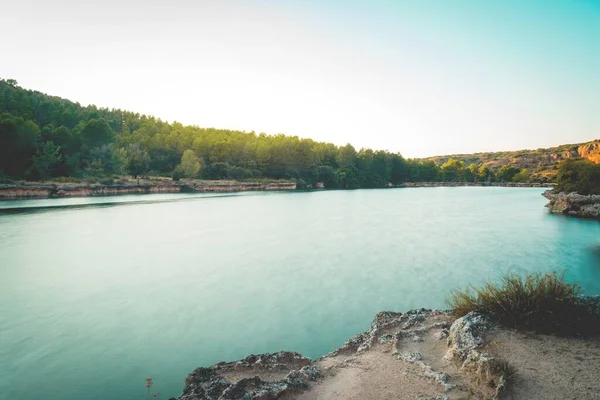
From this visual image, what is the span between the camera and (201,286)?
1033 centimetres

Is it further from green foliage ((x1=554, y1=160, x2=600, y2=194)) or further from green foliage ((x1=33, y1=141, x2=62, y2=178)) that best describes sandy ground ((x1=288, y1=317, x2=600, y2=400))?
green foliage ((x1=33, y1=141, x2=62, y2=178))

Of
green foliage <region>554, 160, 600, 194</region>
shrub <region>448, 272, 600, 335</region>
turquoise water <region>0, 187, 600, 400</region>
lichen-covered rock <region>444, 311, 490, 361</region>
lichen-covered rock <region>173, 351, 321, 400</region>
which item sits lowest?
turquoise water <region>0, 187, 600, 400</region>

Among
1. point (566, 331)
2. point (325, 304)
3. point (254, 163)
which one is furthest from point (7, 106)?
point (566, 331)

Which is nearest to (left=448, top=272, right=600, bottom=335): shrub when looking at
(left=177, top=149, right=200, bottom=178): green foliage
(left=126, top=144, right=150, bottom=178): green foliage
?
(left=126, top=144, right=150, bottom=178): green foliage

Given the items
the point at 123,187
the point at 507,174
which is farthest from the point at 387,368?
the point at 507,174

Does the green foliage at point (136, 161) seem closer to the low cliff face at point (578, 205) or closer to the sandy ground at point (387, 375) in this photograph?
the low cliff face at point (578, 205)

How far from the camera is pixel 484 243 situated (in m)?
17.6

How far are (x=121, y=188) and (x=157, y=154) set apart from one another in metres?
31.1

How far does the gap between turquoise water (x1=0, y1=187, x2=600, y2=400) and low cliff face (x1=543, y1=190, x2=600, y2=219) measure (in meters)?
1.70

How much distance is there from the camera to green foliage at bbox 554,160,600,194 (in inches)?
1021

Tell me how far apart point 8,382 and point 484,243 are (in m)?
19.0

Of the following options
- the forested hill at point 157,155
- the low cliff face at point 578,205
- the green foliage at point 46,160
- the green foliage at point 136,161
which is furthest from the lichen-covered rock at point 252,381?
the green foliage at point 136,161

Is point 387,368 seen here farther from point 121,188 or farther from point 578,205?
point 121,188

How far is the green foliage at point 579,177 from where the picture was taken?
25938mm
